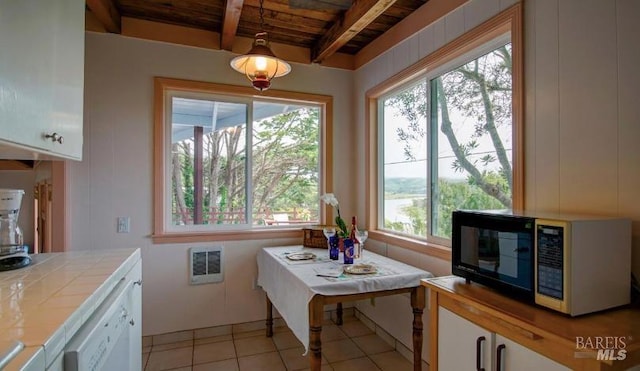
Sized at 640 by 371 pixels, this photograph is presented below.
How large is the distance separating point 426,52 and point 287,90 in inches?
51.2

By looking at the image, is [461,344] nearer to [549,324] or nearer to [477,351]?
[477,351]

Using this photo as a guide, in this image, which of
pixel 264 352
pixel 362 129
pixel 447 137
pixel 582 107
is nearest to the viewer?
pixel 582 107

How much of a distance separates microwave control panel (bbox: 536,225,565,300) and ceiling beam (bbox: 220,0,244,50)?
2148 mm

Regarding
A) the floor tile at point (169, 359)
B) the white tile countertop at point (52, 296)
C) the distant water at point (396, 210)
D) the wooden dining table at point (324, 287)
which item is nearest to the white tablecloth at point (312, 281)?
the wooden dining table at point (324, 287)

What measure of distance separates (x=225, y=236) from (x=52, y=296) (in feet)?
5.69

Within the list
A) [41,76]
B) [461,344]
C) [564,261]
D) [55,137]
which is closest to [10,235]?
[55,137]

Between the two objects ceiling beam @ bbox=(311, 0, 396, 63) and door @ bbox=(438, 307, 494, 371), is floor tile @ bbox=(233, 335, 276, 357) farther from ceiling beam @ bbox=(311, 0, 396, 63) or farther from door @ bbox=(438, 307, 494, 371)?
ceiling beam @ bbox=(311, 0, 396, 63)

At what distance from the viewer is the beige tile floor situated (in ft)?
7.78

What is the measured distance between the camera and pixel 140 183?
2.66m

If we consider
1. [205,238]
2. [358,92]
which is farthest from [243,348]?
[358,92]

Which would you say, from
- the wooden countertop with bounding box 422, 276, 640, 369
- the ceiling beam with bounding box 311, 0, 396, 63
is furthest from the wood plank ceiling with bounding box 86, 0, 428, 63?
the wooden countertop with bounding box 422, 276, 640, 369

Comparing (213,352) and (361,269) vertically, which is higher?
(361,269)

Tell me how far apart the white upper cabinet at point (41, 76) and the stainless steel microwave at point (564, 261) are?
1790 millimetres

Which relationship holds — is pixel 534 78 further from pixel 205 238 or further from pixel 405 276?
pixel 205 238
